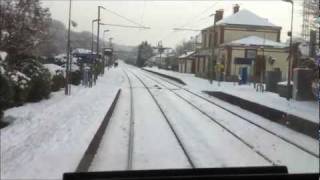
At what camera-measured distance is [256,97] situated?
23.3m

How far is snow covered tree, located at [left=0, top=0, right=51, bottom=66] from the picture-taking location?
2488 cm

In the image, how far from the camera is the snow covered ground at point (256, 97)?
54.1 ft

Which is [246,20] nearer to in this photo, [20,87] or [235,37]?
[235,37]

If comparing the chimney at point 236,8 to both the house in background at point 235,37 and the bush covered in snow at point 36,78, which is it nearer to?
the house in background at point 235,37

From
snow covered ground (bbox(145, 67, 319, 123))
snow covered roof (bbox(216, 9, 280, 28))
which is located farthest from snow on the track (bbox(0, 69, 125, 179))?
snow covered roof (bbox(216, 9, 280, 28))

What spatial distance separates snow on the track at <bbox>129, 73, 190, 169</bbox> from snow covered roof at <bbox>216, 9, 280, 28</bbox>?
2367mm

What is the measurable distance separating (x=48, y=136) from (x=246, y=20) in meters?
4.84

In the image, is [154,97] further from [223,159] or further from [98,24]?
[98,24]

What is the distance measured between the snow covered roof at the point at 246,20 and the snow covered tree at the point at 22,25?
15190 mm

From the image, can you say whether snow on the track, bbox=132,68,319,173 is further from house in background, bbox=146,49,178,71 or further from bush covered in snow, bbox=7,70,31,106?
bush covered in snow, bbox=7,70,31,106

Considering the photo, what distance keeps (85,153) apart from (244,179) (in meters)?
8.37

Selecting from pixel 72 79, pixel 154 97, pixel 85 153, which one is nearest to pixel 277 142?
pixel 85 153

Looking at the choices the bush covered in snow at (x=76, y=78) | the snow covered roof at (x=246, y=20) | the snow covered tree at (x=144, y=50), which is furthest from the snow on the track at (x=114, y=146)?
the bush covered in snow at (x=76, y=78)

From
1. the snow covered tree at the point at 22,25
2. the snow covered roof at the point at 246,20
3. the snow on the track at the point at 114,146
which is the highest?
the snow covered tree at the point at 22,25
